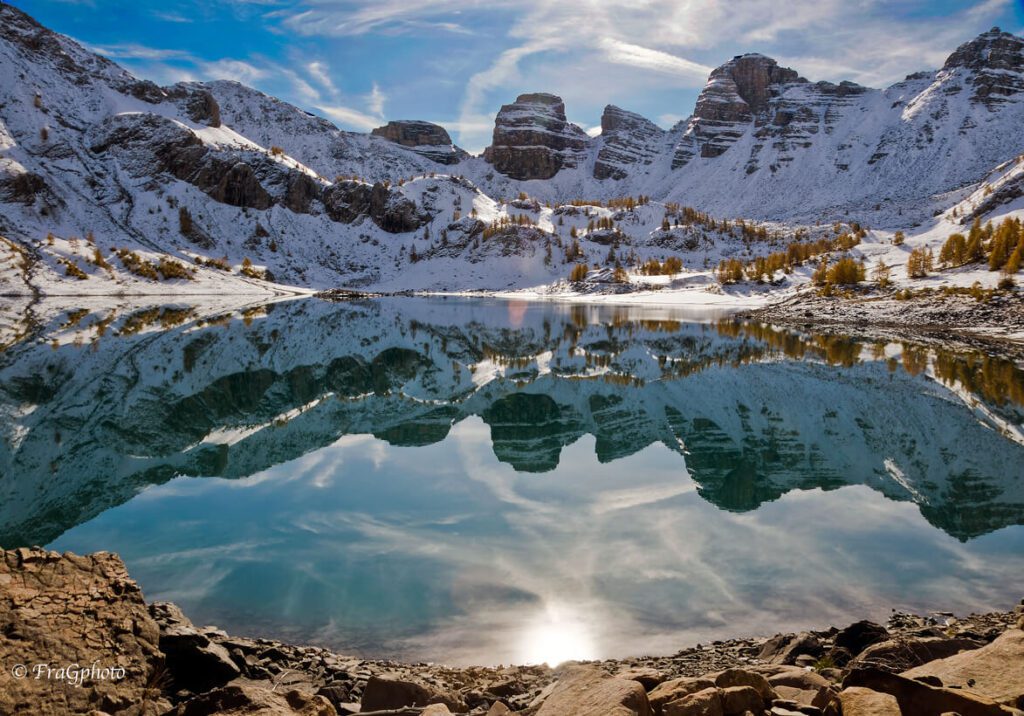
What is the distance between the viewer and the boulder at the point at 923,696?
558cm

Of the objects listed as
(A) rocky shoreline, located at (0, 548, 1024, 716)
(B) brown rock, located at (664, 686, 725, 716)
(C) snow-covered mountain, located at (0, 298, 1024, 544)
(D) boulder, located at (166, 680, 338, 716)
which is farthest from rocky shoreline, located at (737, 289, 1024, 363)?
(D) boulder, located at (166, 680, 338, 716)

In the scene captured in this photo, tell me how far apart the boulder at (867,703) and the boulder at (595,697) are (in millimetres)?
2017

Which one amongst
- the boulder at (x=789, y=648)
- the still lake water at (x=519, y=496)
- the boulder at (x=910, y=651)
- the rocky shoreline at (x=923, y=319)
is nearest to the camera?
the boulder at (x=910, y=651)

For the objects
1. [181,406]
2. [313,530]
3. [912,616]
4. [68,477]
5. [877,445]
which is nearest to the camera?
[912,616]

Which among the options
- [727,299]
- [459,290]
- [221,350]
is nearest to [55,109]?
[459,290]

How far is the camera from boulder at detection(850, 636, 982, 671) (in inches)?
333

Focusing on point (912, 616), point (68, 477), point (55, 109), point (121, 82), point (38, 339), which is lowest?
point (912, 616)

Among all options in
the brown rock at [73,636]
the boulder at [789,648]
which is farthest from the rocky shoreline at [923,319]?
the brown rock at [73,636]

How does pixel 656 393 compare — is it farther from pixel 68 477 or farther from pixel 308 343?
pixel 308 343

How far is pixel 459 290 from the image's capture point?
19050cm

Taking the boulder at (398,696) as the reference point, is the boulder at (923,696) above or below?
above

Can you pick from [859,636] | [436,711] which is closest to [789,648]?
[859,636]

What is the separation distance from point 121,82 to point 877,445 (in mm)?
248388

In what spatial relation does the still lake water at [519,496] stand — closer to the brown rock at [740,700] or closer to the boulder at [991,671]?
the boulder at [991,671]
